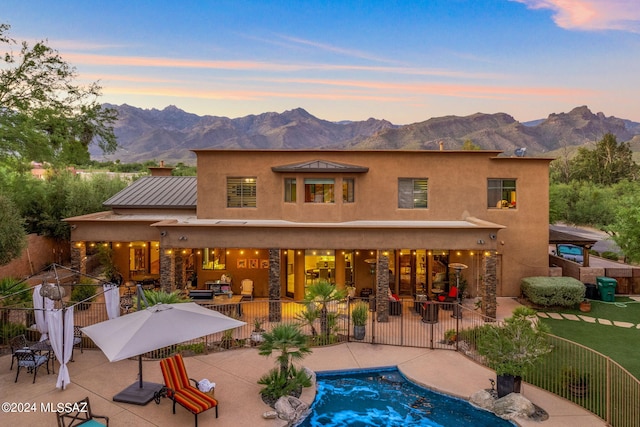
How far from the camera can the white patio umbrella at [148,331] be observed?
8112 millimetres

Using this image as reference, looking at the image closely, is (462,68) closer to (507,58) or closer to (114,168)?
(507,58)

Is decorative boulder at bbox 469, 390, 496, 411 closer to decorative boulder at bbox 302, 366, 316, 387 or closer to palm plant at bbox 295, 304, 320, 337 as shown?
decorative boulder at bbox 302, 366, 316, 387

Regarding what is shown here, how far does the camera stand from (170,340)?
8570 millimetres

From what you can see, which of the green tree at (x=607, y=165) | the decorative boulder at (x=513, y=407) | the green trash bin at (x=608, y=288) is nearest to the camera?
the decorative boulder at (x=513, y=407)

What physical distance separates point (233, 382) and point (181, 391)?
6.31 feet

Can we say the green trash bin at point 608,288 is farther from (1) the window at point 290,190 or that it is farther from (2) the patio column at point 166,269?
(2) the patio column at point 166,269

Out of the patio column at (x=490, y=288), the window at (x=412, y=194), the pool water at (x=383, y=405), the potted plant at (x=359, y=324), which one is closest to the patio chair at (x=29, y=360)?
the pool water at (x=383, y=405)

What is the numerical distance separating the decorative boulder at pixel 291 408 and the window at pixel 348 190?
39.8 ft

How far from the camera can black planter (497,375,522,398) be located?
9.45m

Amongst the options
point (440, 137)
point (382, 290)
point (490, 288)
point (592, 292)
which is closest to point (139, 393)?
point (382, 290)

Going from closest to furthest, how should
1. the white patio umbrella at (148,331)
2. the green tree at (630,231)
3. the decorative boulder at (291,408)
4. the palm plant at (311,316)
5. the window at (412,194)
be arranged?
the white patio umbrella at (148,331) < the decorative boulder at (291,408) < the palm plant at (311,316) < the green tree at (630,231) < the window at (412,194)

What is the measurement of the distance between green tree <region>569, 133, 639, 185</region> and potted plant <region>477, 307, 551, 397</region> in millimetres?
71485

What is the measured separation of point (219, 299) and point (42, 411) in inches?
327

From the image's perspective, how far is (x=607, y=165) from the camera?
217ft
